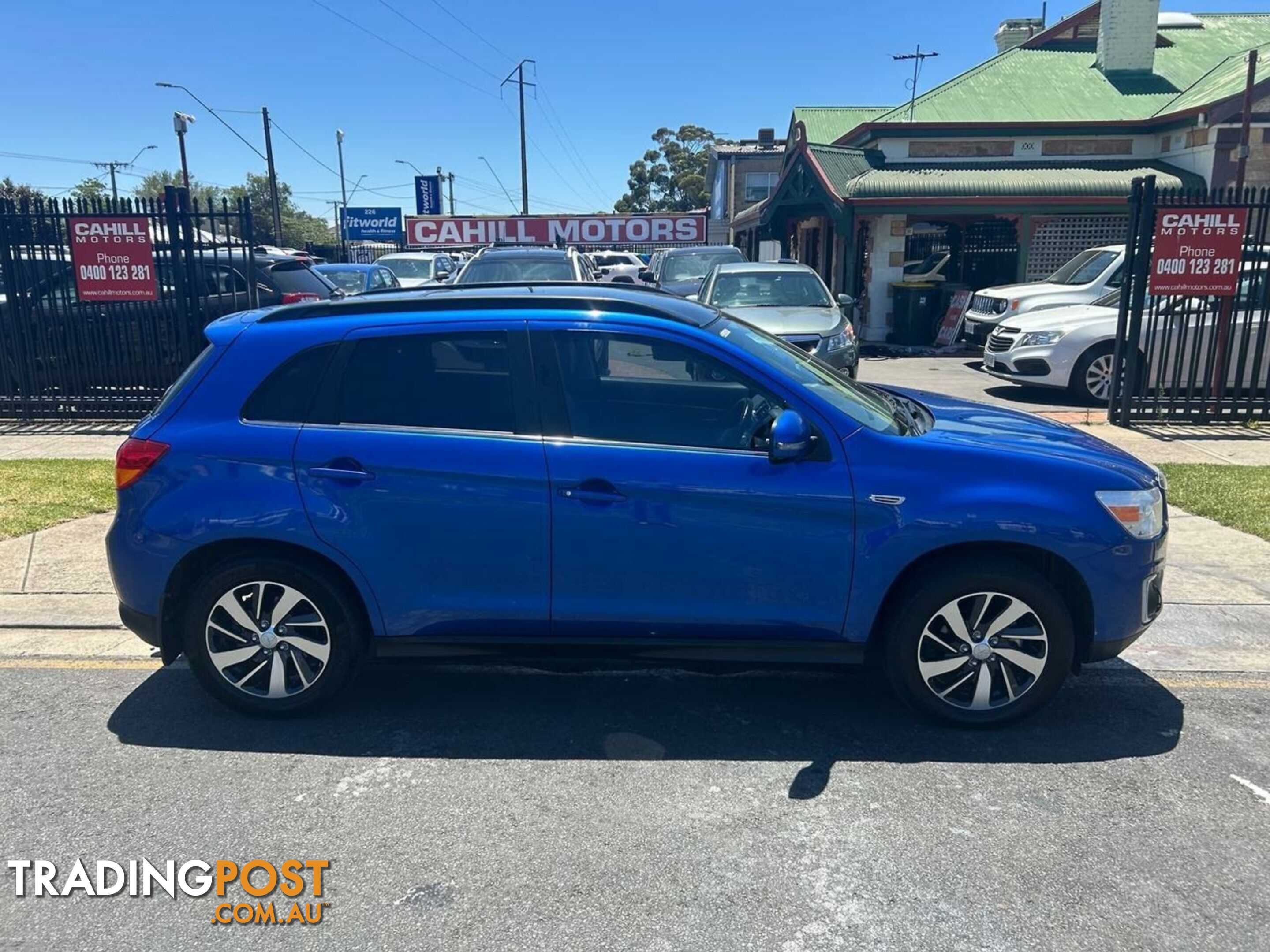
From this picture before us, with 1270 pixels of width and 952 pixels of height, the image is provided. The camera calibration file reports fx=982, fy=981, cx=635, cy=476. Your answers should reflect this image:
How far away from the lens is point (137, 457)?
4.02m

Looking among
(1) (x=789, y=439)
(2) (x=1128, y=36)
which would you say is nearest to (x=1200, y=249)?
(1) (x=789, y=439)

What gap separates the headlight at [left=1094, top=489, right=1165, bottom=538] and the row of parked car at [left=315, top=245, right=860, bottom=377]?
4.24 metres

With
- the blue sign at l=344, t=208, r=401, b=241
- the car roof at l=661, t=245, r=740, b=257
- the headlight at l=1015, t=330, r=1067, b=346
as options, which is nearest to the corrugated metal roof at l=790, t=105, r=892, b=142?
the car roof at l=661, t=245, r=740, b=257

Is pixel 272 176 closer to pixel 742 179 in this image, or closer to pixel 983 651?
pixel 742 179

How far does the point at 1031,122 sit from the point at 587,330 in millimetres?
19771

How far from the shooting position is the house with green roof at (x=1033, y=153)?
18750mm

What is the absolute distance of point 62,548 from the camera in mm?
6348

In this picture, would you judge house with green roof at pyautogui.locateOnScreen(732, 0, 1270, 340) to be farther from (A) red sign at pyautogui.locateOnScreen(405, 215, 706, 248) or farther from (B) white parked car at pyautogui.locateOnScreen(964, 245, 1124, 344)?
(A) red sign at pyautogui.locateOnScreen(405, 215, 706, 248)

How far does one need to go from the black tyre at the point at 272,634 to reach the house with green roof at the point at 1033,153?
1679 cm

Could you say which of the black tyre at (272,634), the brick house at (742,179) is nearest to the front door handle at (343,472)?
the black tyre at (272,634)

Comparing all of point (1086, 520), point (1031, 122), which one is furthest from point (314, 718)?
point (1031, 122)

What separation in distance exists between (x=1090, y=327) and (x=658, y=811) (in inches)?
387

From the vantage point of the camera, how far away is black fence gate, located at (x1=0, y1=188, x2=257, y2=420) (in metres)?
9.89

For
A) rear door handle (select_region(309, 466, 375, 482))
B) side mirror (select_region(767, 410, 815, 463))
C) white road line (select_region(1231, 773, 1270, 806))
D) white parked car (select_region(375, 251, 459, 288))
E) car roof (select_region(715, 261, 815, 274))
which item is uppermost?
white parked car (select_region(375, 251, 459, 288))
